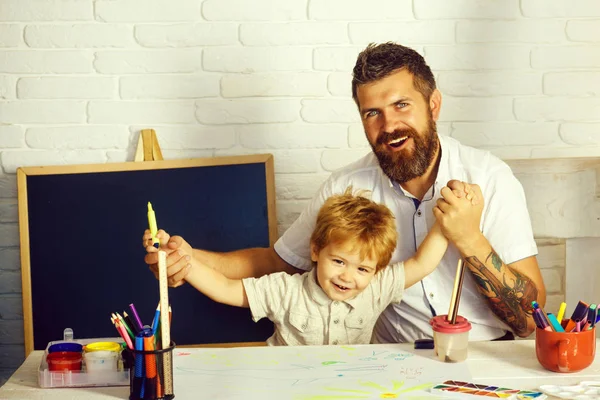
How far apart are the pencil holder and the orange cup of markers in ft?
2.18

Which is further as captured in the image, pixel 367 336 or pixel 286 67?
pixel 286 67

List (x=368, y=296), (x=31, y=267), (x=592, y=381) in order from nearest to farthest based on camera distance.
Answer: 1. (x=592, y=381)
2. (x=368, y=296)
3. (x=31, y=267)

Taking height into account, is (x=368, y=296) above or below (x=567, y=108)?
below

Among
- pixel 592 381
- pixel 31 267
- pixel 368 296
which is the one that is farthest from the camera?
pixel 31 267

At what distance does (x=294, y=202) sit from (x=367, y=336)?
621 millimetres

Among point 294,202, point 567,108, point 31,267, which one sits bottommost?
point 31,267

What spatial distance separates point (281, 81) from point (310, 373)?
1134 mm

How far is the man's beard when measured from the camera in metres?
2.02

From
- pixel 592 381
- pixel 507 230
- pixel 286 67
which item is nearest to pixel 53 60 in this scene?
pixel 286 67

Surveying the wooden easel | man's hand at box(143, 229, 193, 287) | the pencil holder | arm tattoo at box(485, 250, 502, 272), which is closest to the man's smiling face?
arm tattoo at box(485, 250, 502, 272)

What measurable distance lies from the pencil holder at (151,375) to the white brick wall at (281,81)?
114 cm

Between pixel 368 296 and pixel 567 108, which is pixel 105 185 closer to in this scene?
pixel 368 296

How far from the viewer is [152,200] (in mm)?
2367

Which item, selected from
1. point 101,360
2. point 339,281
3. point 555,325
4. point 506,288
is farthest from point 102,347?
point 506,288
